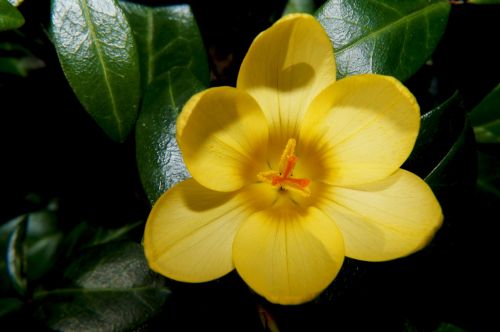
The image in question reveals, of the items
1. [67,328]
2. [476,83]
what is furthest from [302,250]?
[476,83]

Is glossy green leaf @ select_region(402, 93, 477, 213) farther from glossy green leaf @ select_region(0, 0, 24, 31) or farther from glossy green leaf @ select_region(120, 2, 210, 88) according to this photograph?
glossy green leaf @ select_region(0, 0, 24, 31)

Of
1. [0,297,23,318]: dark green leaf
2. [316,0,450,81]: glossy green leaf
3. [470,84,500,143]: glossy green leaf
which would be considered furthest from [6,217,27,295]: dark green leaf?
[470,84,500,143]: glossy green leaf

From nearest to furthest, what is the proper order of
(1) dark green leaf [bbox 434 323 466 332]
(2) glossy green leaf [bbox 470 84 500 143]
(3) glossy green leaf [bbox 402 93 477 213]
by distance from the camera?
(3) glossy green leaf [bbox 402 93 477 213], (1) dark green leaf [bbox 434 323 466 332], (2) glossy green leaf [bbox 470 84 500 143]

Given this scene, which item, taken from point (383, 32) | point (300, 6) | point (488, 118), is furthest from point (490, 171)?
point (300, 6)

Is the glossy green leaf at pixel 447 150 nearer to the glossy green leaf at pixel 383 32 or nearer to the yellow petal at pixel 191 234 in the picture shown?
the glossy green leaf at pixel 383 32

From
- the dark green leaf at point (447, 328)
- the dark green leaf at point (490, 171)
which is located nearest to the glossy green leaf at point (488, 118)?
the dark green leaf at point (490, 171)

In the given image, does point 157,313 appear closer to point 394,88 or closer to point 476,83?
point 394,88
